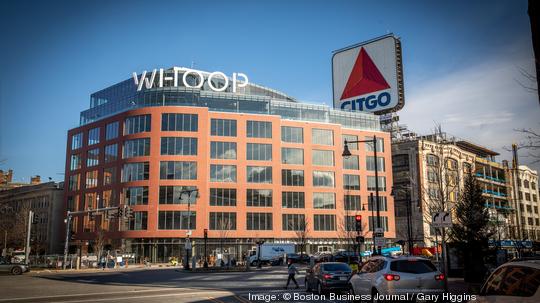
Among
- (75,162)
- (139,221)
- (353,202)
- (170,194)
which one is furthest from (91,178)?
(353,202)

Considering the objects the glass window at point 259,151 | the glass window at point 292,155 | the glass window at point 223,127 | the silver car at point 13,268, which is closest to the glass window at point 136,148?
the glass window at point 223,127

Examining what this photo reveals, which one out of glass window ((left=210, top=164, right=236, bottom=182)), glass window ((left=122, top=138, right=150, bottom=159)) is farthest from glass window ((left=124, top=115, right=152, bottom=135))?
glass window ((left=210, top=164, right=236, bottom=182))

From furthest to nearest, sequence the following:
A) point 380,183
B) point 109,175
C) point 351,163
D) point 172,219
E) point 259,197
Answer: point 380,183
point 351,163
point 109,175
point 259,197
point 172,219

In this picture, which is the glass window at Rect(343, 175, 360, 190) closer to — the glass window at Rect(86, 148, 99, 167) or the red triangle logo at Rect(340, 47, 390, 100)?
the red triangle logo at Rect(340, 47, 390, 100)

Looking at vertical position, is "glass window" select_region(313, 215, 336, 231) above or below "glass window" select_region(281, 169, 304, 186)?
below

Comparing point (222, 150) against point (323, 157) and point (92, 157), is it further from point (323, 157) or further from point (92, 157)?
point (92, 157)

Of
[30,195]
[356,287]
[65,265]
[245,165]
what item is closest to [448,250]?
[356,287]

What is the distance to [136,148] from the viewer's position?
8150 centimetres

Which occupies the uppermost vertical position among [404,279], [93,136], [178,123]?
[178,123]

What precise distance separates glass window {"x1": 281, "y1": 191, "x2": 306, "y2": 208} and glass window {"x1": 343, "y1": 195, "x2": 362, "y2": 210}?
7.98m

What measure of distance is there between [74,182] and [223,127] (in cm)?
3154

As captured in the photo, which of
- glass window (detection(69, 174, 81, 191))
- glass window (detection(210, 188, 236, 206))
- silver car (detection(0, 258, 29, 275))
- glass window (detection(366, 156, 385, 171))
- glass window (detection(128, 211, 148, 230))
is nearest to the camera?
silver car (detection(0, 258, 29, 275))

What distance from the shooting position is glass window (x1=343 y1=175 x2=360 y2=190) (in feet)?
293

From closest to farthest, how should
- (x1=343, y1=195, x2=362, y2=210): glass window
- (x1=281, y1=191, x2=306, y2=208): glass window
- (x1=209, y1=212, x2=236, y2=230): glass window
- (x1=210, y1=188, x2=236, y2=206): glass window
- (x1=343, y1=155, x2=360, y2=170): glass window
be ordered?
1. (x1=209, y1=212, x2=236, y2=230): glass window
2. (x1=210, y1=188, x2=236, y2=206): glass window
3. (x1=281, y1=191, x2=306, y2=208): glass window
4. (x1=343, y1=195, x2=362, y2=210): glass window
5. (x1=343, y1=155, x2=360, y2=170): glass window
